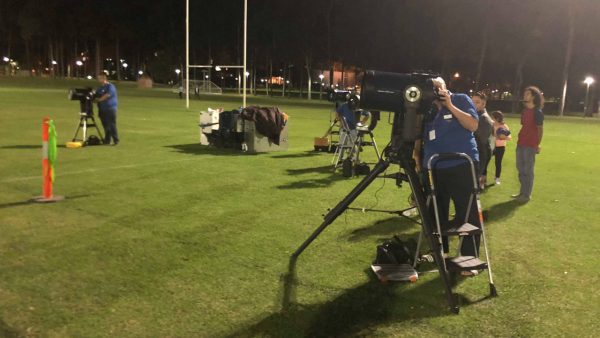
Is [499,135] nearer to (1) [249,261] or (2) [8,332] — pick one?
(1) [249,261]

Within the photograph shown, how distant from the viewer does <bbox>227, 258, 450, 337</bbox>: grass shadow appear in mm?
4078

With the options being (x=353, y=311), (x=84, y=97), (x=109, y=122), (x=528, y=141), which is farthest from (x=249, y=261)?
(x=84, y=97)

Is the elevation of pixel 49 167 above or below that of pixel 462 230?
below

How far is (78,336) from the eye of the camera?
3.87 metres

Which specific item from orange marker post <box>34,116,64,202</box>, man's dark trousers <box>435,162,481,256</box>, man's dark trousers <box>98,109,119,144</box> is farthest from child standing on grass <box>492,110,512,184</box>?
man's dark trousers <box>98,109,119,144</box>

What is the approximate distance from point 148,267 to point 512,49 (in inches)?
1896

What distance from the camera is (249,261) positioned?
5.49m

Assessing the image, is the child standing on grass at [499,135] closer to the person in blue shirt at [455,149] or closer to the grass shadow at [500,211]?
the grass shadow at [500,211]

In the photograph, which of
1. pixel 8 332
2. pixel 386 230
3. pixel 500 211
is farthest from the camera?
pixel 500 211

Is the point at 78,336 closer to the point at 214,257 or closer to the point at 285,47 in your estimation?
the point at 214,257

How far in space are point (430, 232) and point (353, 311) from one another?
920 mm

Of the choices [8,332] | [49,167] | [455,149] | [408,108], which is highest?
[408,108]

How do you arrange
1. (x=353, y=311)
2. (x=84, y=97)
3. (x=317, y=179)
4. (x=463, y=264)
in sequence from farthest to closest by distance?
(x=84, y=97)
(x=317, y=179)
(x=463, y=264)
(x=353, y=311)

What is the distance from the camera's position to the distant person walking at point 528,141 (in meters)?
8.62
